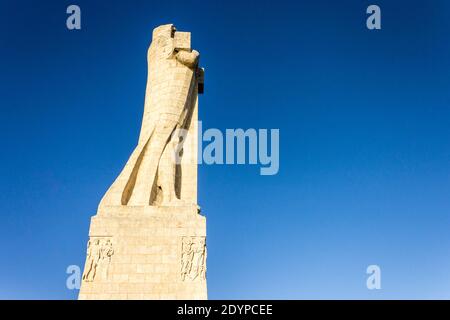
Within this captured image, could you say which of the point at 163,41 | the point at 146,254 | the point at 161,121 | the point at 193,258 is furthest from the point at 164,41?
the point at 193,258

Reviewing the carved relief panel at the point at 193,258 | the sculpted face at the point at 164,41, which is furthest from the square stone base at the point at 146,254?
the sculpted face at the point at 164,41

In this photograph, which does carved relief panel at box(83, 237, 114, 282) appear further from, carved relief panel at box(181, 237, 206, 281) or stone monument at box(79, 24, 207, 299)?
carved relief panel at box(181, 237, 206, 281)

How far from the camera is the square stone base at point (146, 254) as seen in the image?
46.0 ft

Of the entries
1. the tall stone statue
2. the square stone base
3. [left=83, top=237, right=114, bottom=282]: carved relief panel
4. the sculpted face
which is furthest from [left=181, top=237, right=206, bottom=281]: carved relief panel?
the sculpted face

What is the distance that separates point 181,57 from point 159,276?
757 centimetres

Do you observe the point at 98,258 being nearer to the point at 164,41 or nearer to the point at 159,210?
the point at 159,210

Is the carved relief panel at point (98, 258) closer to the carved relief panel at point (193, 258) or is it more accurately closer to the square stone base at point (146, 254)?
the square stone base at point (146, 254)

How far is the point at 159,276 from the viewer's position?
14.2 m

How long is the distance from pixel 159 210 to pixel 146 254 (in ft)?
4.55
